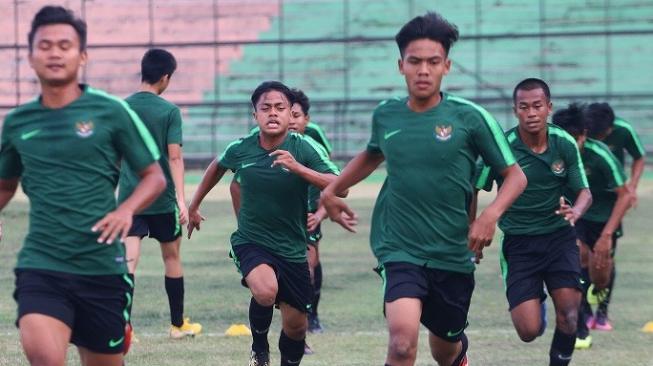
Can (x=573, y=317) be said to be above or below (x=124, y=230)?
below

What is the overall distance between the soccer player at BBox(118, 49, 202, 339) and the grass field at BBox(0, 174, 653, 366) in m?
0.34

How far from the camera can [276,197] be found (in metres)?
8.84

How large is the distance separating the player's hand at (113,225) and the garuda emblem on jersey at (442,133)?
5.60 ft

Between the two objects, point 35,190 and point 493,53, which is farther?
point 493,53

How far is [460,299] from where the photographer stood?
7125mm

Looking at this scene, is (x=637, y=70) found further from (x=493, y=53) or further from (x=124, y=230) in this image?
(x=124, y=230)

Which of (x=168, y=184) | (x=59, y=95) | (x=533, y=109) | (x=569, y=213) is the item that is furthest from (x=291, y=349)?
(x=59, y=95)

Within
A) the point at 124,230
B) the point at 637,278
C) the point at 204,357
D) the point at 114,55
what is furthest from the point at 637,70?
the point at 124,230

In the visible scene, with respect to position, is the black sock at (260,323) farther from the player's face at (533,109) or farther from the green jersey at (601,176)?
the green jersey at (601,176)

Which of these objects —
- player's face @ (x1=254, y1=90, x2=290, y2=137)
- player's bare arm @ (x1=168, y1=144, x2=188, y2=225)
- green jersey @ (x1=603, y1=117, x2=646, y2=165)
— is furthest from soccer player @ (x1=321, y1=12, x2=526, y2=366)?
green jersey @ (x1=603, y1=117, x2=646, y2=165)

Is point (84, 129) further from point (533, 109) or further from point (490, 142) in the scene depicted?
point (533, 109)

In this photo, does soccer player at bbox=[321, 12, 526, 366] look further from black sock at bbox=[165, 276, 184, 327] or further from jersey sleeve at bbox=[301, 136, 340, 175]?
black sock at bbox=[165, 276, 184, 327]

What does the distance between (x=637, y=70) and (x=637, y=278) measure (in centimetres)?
2471

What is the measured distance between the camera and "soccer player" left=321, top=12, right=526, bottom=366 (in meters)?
6.92
